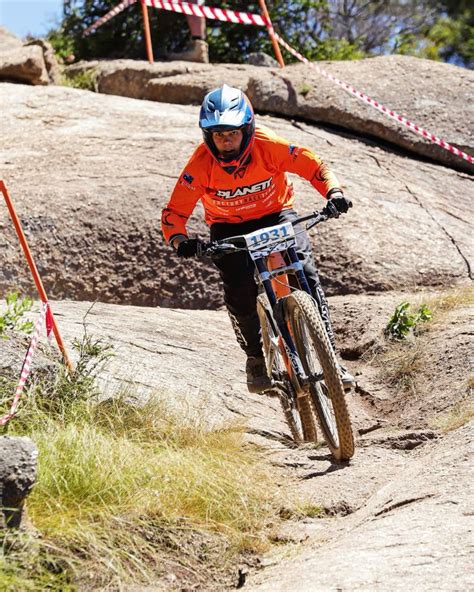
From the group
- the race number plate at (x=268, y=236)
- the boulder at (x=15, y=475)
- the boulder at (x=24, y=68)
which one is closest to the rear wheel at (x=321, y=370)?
the race number plate at (x=268, y=236)

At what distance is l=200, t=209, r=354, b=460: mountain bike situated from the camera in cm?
545

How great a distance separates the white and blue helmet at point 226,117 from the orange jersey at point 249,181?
152 mm

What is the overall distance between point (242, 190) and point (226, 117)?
54 cm

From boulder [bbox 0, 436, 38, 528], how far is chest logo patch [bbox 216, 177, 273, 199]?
2.47 m

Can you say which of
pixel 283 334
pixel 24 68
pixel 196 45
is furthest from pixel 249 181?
pixel 196 45

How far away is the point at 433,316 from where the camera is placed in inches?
324

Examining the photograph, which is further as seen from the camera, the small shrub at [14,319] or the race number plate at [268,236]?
the small shrub at [14,319]

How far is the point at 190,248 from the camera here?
235 inches

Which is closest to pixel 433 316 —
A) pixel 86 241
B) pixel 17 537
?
pixel 86 241

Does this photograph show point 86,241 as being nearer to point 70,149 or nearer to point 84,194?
point 84,194

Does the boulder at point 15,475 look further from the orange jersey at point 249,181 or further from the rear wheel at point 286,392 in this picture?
the orange jersey at point 249,181

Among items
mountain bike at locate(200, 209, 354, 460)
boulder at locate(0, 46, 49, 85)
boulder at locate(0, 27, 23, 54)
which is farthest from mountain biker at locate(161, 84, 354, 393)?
boulder at locate(0, 27, 23, 54)

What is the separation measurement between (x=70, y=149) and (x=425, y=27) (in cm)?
1606

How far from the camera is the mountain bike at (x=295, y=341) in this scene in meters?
5.45
